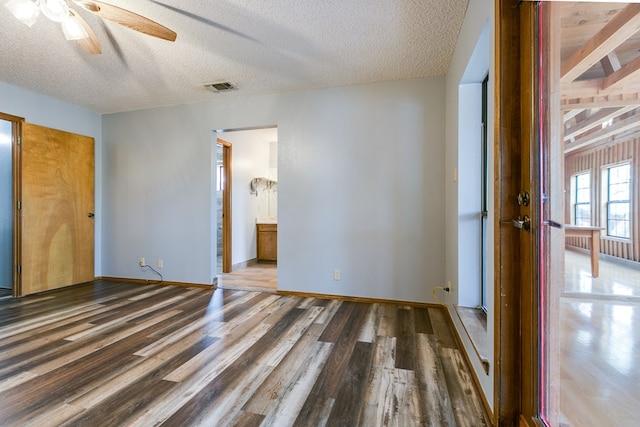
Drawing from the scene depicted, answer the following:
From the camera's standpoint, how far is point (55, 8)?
167 cm

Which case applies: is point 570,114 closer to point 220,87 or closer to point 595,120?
point 595,120

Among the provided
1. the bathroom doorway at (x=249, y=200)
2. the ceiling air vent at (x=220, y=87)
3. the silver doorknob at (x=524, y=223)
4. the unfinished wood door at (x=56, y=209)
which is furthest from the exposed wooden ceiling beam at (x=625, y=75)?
the unfinished wood door at (x=56, y=209)

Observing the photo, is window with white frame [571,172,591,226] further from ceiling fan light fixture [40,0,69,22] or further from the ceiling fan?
ceiling fan light fixture [40,0,69,22]

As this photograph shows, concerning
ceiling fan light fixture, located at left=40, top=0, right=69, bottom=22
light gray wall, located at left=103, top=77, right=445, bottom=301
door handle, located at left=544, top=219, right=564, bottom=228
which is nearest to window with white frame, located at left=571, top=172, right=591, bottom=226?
door handle, located at left=544, top=219, right=564, bottom=228

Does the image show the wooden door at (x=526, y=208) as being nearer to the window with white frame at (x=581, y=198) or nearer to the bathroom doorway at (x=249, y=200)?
the window with white frame at (x=581, y=198)

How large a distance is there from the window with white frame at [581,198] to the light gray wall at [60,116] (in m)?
5.06

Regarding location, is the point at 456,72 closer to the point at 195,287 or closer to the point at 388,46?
the point at 388,46

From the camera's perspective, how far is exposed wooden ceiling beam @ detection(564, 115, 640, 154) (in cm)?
71

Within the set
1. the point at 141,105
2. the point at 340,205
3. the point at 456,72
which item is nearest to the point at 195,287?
the point at 340,205

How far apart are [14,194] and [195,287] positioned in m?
2.28

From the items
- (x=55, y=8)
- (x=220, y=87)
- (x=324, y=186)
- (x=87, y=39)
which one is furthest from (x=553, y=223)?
(x=220, y=87)

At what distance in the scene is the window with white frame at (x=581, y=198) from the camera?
902 mm

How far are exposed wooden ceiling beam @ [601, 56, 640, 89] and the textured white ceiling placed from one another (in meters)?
1.57

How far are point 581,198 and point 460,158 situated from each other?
1.40 meters
